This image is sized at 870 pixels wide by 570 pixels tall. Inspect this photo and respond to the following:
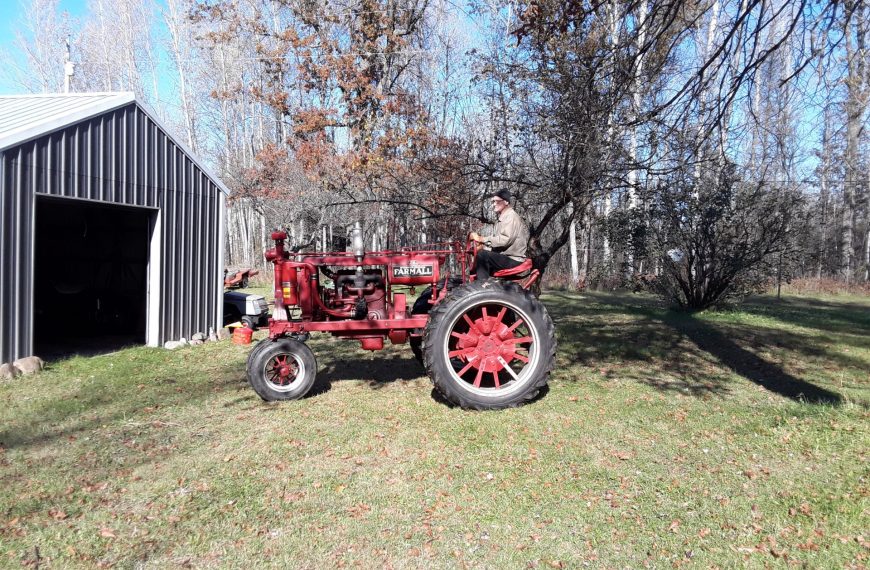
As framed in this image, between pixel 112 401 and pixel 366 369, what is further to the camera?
pixel 366 369

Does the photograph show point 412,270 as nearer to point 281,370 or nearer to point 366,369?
point 281,370

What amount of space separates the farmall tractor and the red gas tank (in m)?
0.01

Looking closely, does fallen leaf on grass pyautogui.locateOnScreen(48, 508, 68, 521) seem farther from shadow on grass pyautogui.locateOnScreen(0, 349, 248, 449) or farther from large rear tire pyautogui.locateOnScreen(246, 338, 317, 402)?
large rear tire pyautogui.locateOnScreen(246, 338, 317, 402)

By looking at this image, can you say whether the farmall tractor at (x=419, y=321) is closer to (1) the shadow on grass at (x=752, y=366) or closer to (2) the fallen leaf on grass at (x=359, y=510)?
(2) the fallen leaf on grass at (x=359, y=510)

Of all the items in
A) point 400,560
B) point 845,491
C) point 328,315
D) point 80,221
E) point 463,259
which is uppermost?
point 80,221

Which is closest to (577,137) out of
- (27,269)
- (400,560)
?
(400,560)

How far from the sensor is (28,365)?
7.61 metres

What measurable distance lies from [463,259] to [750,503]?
357cm

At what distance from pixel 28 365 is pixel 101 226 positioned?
→ 18.8 ft

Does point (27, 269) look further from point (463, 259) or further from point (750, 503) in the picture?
point (750, 503)

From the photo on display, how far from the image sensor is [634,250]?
14.2 m

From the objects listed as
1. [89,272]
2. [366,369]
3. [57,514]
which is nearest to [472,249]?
[366,369]

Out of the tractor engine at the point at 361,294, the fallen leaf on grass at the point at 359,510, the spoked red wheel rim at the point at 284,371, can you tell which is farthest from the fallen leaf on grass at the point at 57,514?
the tractor engine at the point at 361,294

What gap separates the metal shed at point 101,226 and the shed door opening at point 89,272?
0.02 m
